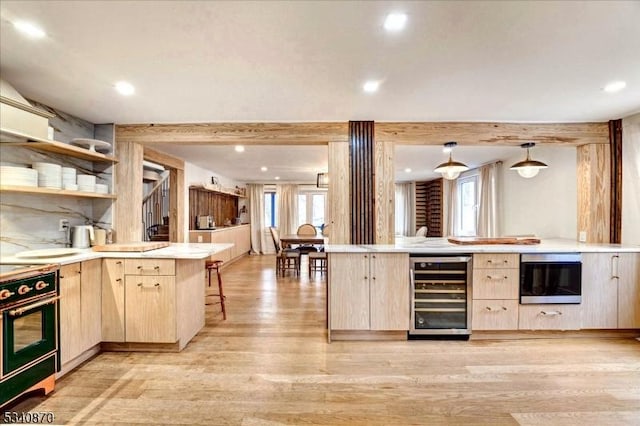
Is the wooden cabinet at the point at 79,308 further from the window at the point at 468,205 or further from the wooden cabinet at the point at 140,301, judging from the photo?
the window at the point at 468,205

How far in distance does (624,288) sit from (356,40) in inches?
139

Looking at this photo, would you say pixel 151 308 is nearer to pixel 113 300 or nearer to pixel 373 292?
pixel 113 300

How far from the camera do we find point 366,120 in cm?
323

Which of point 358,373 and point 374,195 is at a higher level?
point 374,195

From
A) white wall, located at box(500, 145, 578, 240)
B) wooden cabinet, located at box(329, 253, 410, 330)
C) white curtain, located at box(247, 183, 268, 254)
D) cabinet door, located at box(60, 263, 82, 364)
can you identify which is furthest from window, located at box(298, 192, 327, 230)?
cabinet door, located at box(60, 263, 82, 364)

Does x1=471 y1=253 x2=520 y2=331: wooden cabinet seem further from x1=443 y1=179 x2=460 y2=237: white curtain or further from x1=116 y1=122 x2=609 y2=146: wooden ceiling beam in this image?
x1=443 y1=179 x2=460 y2=237: white curtain

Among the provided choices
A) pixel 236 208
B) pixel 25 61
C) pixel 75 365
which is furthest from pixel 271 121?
pixel 236 208

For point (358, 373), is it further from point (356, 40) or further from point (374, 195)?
point (356, 40)

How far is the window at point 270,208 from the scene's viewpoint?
9055 millimetres

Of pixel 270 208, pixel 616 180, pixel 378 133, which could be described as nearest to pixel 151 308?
→ pixel 378 133

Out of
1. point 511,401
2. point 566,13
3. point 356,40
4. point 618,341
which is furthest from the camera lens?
point 618,341

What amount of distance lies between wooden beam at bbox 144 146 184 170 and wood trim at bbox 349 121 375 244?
296 centimetres

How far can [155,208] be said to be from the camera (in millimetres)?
6453

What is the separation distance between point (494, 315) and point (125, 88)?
3.98 metres
